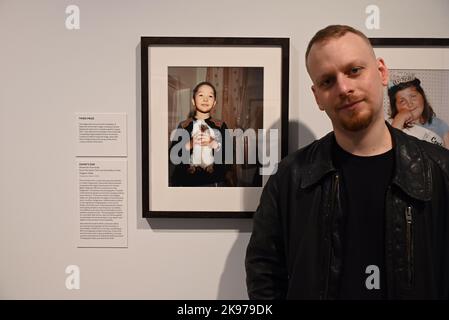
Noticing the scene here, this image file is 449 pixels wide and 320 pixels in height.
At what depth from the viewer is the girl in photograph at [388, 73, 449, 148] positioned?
1.03m

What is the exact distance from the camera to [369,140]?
82 centimetres

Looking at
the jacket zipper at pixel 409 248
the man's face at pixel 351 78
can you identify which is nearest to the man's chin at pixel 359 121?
the man's face at pixel 351 78

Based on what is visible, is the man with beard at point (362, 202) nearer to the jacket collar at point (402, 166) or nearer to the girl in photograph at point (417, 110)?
the jacket collar at point (402, 166)

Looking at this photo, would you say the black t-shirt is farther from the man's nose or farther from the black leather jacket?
the man's nose

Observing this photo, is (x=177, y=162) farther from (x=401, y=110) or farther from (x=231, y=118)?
(x=401, y=110)

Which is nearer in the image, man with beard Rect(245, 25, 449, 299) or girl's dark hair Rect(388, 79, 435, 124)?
man with beard Rect(245, 25, 449, 299)

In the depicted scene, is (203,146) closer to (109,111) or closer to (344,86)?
(109,111)

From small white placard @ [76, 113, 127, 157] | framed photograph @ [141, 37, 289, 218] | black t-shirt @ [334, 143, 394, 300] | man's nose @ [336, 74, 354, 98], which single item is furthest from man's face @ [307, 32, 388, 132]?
small white placard @ [76, 113, 127, 157]

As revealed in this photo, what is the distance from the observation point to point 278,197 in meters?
0.89

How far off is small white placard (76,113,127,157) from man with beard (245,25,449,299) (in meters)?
0.56

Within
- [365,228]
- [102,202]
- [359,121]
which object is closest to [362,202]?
[365,228]

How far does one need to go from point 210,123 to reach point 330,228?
1.53ft

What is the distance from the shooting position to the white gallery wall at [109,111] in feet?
3.43

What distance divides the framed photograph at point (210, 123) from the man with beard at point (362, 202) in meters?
0.20
